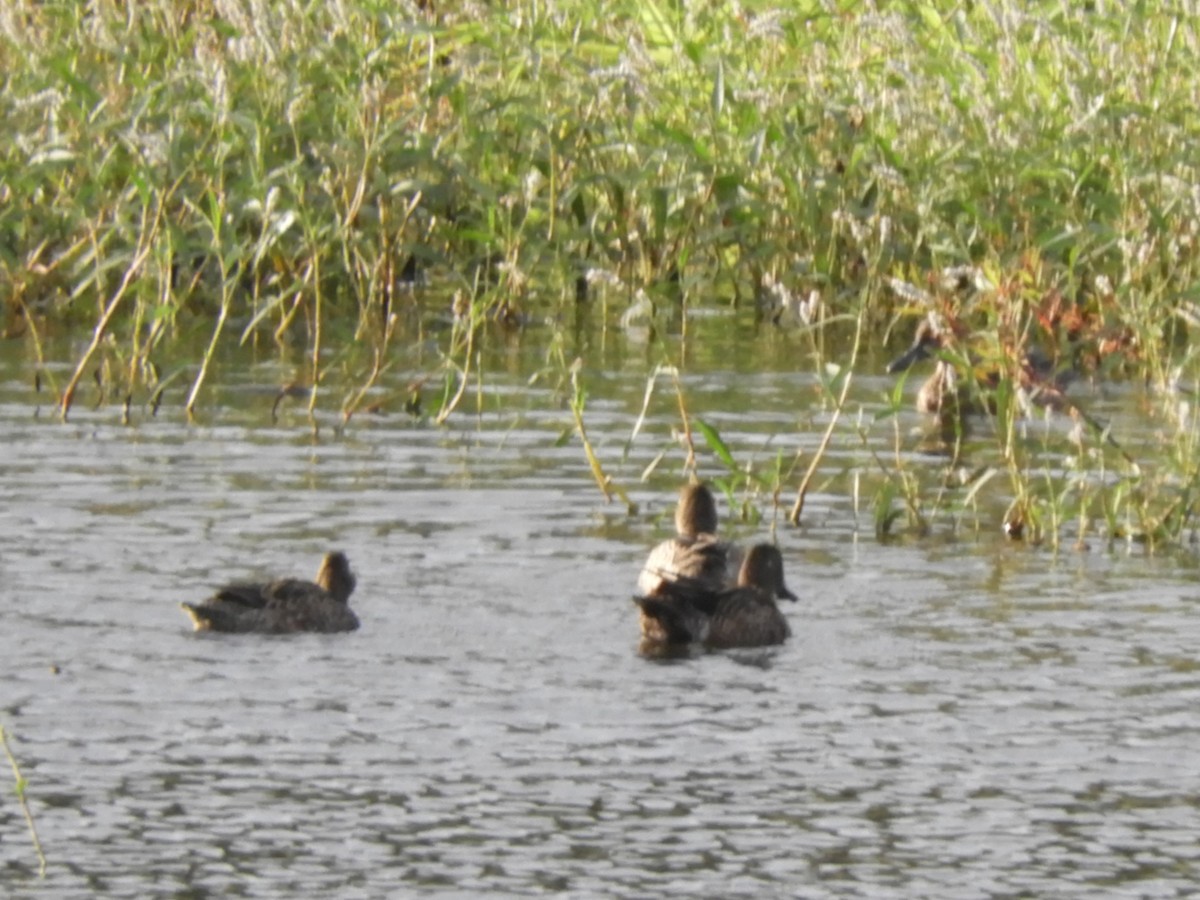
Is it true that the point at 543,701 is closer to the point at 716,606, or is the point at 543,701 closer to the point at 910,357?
the point at 716,606

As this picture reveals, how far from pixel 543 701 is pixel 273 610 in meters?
1.01

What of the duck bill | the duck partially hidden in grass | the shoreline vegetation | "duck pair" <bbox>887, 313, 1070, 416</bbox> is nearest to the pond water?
the duck partially hidden in grass

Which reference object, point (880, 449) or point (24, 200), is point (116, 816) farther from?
point (24, 200)

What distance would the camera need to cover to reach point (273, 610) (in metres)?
7.82

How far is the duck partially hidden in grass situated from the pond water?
0.06 metres

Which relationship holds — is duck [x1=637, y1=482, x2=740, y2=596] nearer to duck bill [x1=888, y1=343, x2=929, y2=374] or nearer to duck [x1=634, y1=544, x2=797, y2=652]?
duck [x1=634, y1=544, x2=797, y2=652]

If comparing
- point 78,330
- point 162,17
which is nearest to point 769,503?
A: point 78,330

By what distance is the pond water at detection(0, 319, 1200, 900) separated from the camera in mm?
5895

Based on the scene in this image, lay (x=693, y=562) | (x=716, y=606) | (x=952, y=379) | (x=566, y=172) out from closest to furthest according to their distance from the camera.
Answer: (x=716, y=606)
(x=693, y=562)
(x=952, y=379)
(x=566, y=172)

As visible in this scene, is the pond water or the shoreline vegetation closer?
the pond water

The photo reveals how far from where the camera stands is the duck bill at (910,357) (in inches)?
509

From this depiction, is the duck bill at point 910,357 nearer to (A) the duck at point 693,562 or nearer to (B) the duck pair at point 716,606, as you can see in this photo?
(A) the duck at point 693,562

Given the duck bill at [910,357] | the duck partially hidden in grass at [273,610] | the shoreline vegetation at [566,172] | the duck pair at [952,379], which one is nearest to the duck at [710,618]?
the duck partially hidden in grass at [273,610]

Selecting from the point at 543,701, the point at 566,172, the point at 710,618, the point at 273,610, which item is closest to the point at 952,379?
the point at 566,172
